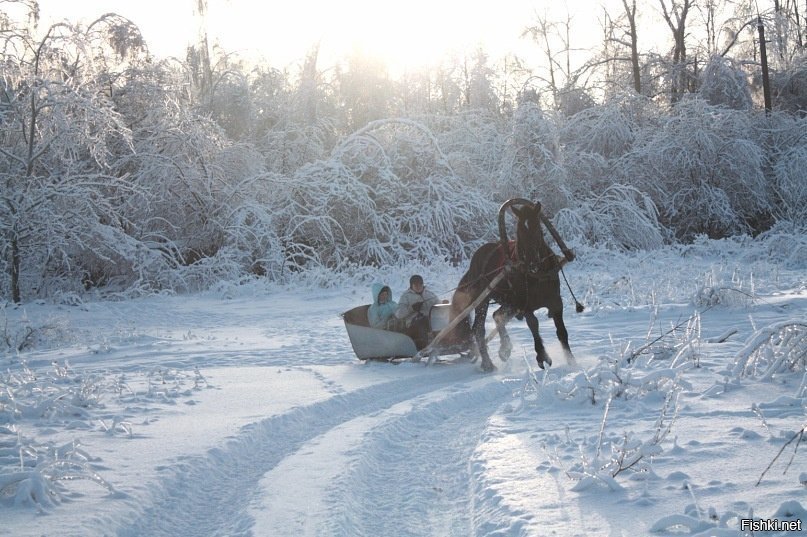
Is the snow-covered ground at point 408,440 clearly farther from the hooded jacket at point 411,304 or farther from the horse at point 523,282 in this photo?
the hooded jacket at point 411,304

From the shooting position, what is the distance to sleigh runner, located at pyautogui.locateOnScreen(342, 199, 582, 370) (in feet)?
30.3

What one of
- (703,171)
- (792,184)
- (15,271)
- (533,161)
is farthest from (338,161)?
(792,184)

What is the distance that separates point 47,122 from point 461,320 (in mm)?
13414

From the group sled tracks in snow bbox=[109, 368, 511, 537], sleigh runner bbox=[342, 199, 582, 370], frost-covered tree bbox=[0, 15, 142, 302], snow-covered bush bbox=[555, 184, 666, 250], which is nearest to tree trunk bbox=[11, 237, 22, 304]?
frost-covered tree bbox=[0, 15, 142, 302]

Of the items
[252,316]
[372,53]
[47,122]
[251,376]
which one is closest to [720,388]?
[251,376]

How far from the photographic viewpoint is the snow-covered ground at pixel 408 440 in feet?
13.6

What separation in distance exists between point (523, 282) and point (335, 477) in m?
4.87

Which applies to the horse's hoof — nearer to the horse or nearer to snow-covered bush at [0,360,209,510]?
the horse

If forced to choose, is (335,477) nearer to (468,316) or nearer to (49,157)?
(468,316)

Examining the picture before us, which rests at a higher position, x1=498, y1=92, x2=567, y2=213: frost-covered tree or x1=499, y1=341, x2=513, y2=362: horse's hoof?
x1=498, y1=92, x2=567, y2=213: frost-covered tree

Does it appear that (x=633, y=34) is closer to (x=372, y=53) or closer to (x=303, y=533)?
(x=372, y=53)

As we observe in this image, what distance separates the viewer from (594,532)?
3639 millimetres

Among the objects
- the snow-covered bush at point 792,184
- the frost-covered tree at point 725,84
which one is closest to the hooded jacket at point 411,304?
the snow-covered bush at point 792,184

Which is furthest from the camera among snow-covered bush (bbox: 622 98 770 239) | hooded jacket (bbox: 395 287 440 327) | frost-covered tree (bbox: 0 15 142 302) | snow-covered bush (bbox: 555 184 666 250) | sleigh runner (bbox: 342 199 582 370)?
snow-covered bush (bbox: 622 98 770 239)
